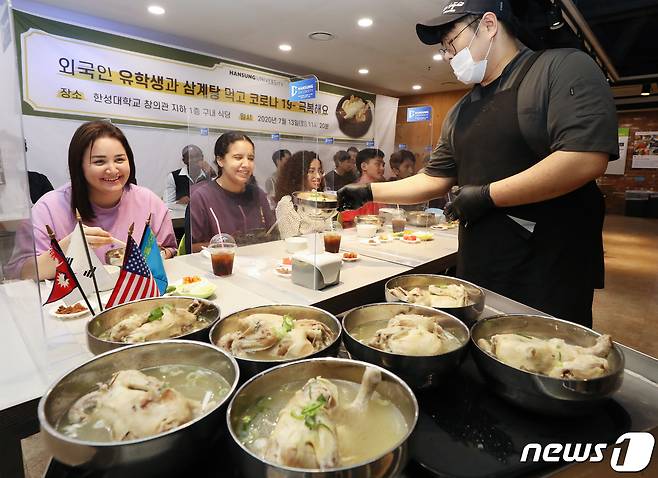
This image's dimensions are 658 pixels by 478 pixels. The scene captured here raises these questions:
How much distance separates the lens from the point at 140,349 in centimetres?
79

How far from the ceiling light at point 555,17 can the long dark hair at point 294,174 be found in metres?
3.20

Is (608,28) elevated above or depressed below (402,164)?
above

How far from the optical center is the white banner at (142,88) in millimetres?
3641

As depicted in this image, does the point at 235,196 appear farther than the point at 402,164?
No

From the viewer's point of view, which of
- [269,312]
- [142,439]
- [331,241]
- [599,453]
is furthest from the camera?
[331,241]

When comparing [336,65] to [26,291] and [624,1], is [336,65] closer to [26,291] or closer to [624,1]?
[624,1]

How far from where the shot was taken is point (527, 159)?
170 centimetres

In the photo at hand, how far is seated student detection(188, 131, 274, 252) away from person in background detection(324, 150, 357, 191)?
0.45m

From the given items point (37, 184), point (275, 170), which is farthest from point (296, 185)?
point (37, 184)


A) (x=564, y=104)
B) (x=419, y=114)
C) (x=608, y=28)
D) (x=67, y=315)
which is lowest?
(x=67, y=315)

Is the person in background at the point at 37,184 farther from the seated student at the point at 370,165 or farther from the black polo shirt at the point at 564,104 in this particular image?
the black polo shirt at the point at 564,104

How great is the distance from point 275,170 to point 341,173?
0.49 metres

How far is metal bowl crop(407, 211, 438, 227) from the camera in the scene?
3.69 m

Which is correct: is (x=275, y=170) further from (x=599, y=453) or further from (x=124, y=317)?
(x=599, y=453)
